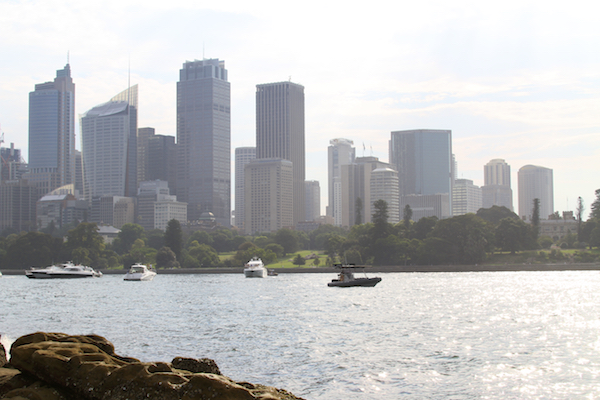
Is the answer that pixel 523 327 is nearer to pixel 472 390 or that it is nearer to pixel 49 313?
pixel 472 390

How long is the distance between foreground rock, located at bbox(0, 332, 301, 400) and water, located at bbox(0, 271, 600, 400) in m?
14.1

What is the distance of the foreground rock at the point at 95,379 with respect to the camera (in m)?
15.2

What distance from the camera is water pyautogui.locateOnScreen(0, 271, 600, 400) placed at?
32.4m

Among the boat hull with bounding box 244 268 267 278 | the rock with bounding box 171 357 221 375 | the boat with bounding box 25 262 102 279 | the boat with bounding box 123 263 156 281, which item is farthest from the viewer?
the boat with bounding box 25 262 102 279

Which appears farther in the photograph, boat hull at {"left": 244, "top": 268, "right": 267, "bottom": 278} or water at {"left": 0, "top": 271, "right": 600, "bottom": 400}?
boat hull at {"left": 244, "top": 268, "right": 267, "bottom": 278}

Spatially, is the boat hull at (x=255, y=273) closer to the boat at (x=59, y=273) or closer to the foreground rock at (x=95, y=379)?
the boat at (x=59, y=273)

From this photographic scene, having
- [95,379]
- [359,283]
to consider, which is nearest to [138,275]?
[359,283]

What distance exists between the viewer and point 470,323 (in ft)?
192

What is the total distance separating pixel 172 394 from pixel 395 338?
34.9 metres

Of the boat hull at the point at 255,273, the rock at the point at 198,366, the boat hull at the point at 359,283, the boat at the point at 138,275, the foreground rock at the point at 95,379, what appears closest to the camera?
the foreground rock at the point at 95,379

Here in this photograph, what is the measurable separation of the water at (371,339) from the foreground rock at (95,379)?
46.4 feet

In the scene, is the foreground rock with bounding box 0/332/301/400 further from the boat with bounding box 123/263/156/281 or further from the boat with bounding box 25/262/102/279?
the boat with bounding box 25/262/102/279

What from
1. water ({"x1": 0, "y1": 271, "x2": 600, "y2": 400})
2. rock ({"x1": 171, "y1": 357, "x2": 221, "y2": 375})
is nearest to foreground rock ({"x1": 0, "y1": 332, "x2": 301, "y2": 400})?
rock ({"x1": 171, "y1": 357, "x2": 221, "y2": 375})

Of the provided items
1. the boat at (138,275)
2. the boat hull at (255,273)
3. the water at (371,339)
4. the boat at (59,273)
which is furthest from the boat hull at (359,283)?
the boat at (59,273)
